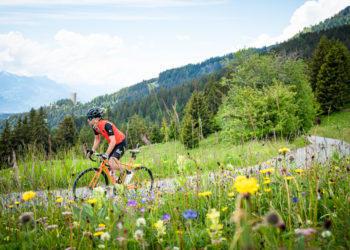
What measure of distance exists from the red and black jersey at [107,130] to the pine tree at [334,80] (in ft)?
137

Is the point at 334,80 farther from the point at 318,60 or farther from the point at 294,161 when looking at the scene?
the point at 294,161

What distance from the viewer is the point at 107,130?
4.83 m

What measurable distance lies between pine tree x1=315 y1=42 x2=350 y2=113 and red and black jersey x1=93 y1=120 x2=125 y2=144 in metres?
41.7

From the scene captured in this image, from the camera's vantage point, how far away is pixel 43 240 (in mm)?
1758

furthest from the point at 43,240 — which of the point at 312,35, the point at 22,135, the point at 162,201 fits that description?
the point at 312,35

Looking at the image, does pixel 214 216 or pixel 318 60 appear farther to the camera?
pixel 318 60

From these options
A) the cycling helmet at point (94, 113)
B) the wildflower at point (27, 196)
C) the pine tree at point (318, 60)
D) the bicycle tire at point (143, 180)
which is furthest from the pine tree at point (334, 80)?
the wildflower at point (27, 196)

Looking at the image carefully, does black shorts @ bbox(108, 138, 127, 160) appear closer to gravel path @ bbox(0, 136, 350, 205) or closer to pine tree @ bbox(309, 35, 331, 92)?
gravel path @ bbox(0, 136, 350, 205)

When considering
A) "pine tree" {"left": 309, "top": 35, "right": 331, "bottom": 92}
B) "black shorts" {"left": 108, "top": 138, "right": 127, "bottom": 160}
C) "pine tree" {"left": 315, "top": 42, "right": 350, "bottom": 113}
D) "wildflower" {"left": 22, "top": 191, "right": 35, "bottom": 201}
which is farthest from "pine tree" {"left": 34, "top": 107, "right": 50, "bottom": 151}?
"pine tree" {"left": 309, "top": 35, "right": 331, "bottom": 92}

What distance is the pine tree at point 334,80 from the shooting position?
121 ft

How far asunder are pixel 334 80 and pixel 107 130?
147 ft

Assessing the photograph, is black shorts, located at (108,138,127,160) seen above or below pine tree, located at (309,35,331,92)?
below

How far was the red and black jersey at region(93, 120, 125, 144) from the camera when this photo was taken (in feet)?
15.9

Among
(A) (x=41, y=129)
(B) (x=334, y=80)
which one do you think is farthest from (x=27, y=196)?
(B) (x=334, y=80)
